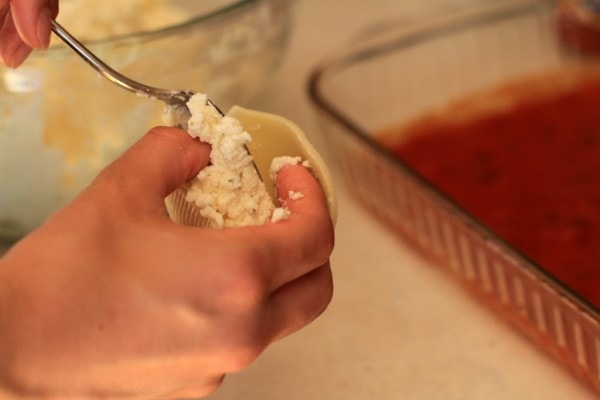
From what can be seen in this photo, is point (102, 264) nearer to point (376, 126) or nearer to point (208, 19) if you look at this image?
point (208, 19)

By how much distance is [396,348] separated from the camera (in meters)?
0.62

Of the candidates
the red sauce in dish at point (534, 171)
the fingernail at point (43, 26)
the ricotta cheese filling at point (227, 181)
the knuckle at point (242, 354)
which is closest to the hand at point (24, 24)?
the fingernail at point (43, 26)

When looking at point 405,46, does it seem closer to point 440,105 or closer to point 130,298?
point 440,105

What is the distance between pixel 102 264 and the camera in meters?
0.34

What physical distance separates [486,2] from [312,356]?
64cm

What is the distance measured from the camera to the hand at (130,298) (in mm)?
335

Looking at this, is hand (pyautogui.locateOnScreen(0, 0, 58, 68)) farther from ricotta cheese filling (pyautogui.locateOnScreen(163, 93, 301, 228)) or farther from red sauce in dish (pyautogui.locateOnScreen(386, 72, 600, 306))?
red sauce in dish (pyautogui.locateOnScreen(386, 72, 600, 306))

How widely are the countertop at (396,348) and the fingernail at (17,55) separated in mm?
263

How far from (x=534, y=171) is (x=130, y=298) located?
529mm

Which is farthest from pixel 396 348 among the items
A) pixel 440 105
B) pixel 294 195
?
pixel 440 105

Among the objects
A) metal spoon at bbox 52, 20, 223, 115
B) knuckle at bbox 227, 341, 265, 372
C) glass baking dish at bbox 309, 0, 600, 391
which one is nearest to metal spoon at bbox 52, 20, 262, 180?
metal spoon at bbox 52, 20, 223, 115

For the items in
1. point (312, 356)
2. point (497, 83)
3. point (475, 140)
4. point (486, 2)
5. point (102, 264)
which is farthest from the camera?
point (486, 2)

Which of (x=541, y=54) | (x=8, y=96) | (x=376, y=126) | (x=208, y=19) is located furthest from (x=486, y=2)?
(x=8, y=96)

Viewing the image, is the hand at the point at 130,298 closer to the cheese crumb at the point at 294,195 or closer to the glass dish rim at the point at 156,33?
the cheese crumb at the point at 294,195
